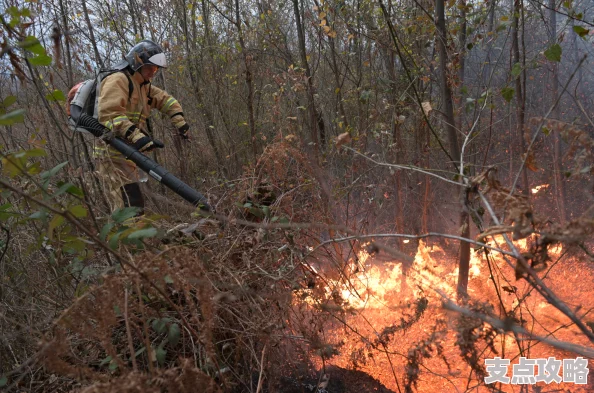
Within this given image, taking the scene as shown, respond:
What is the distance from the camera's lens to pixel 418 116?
4578 mm

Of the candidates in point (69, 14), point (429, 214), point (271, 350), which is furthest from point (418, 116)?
point (69, 14)

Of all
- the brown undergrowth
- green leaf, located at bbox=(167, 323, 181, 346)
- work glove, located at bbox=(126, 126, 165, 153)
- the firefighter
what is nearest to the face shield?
the firefighter

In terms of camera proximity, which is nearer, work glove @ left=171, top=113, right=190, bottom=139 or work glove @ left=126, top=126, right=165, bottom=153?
work glove @ left=126, top=126, right=165, bottom=153

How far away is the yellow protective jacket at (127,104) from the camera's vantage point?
355 cm

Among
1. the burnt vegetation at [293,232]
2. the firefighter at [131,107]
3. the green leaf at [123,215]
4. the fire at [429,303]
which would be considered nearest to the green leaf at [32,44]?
the burnt vegetation at [293,232]

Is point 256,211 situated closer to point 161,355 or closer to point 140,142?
point 161,355

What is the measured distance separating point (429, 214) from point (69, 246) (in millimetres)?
4488

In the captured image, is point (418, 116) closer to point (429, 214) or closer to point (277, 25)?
point (429, 214)

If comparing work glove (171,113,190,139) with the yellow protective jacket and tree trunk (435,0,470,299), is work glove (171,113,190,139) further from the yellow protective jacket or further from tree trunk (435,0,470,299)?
tree trunk (435,0,470,299)

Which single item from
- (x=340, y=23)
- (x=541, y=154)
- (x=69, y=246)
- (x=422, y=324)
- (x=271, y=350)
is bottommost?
(x=422, y=324)

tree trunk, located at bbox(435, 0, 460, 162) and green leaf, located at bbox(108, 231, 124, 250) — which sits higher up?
tree trunk, located at bbox(435, 0, 460, 162)
